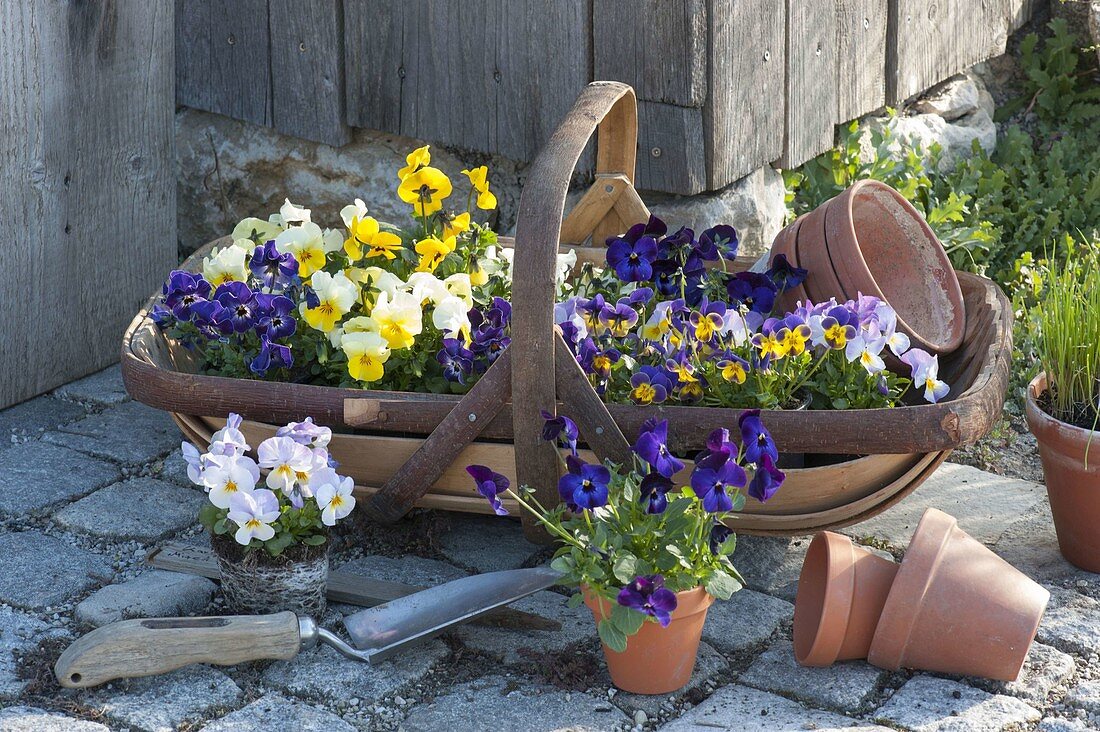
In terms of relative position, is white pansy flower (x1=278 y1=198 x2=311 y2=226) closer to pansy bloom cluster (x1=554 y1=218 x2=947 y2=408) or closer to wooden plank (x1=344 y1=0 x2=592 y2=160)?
pansy bloom cluster (x1=554 y1=218 x2=947 y2=408)

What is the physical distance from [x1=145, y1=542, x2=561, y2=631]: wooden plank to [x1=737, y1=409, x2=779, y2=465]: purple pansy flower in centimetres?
59

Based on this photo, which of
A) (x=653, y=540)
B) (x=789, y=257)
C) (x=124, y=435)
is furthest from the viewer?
(x=124, y=435)

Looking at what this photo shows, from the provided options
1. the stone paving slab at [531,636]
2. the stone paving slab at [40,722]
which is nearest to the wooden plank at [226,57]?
the stone paving slab at [531,636]

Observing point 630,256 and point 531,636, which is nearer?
point 531,636

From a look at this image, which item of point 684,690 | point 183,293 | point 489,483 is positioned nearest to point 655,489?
point 489,483

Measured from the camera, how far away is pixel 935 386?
2.42 meters

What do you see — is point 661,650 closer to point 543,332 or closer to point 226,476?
point 543,332

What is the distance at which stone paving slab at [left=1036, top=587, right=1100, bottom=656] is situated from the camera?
230 cm

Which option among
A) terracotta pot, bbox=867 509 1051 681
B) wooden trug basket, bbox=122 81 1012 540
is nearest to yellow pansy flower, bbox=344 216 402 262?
wooden trug basket, bbox=122 81 1012 540

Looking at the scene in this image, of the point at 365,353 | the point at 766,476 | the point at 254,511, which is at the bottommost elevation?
the point at 254,511

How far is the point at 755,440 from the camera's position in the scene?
202 cm

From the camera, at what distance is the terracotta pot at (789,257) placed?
279 cm

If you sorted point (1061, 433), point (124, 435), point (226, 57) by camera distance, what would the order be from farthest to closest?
1. point (226, 57)
2. point (124, 435)
3. point (1061, 433)

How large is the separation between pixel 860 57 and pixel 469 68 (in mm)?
1395
